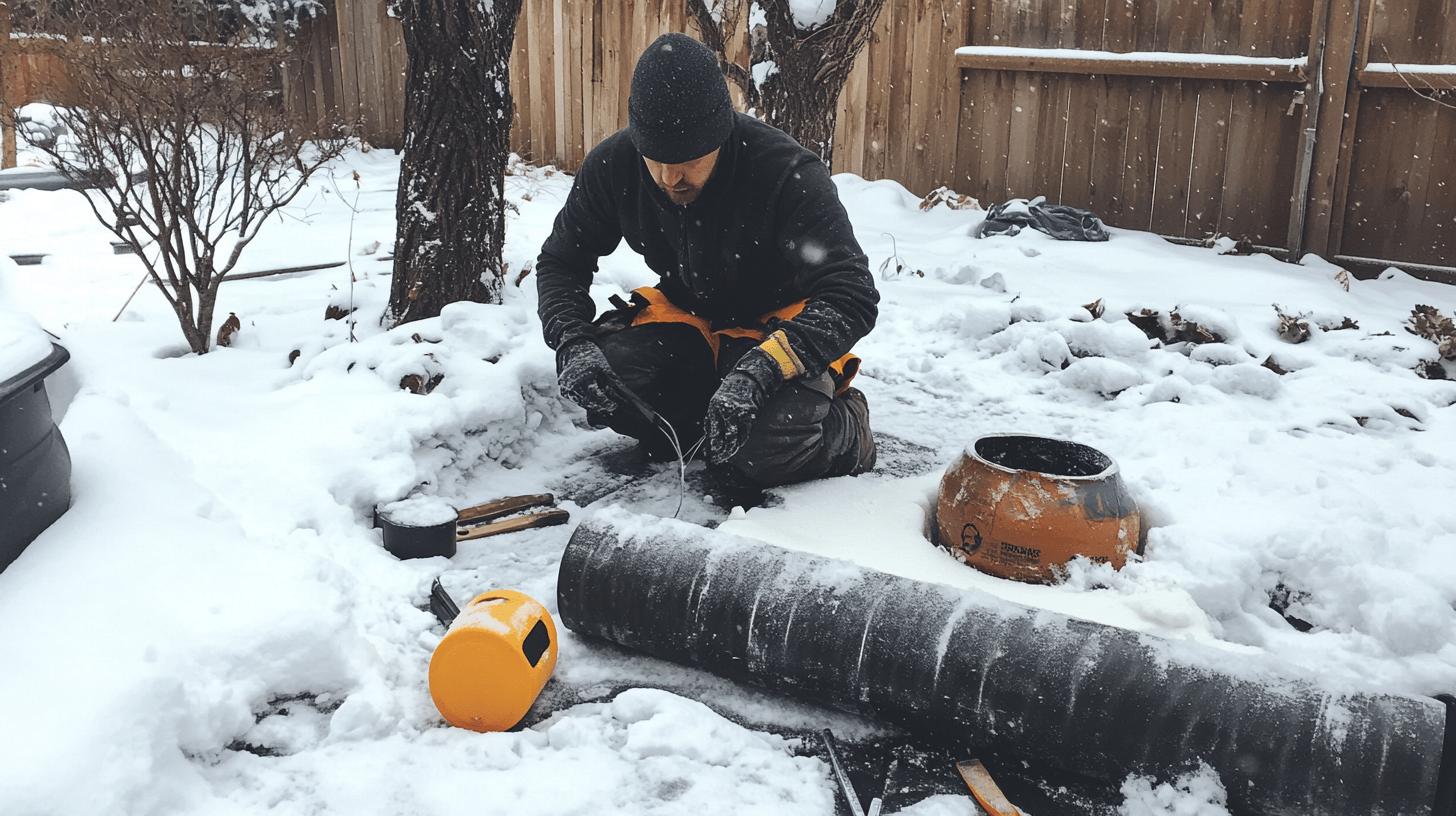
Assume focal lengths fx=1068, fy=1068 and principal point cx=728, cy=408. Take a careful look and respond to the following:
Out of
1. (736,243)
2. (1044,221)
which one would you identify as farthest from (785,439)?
(1044,221)

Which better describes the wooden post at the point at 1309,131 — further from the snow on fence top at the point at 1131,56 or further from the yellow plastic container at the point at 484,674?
the yellow plastic container at the point at 484,674

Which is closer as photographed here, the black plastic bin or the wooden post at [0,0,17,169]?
the black plastic bin

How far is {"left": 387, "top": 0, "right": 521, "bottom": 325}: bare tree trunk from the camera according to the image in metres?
4.05

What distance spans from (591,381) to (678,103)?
2.65 feet

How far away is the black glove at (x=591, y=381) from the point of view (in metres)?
3.04

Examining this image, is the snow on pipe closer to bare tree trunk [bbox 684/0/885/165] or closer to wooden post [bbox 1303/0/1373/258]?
bare tree trunk [bbox 684/0/885/165]

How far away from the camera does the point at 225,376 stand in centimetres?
379

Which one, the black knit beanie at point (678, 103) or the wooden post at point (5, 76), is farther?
the wooden post at point (5, 76)

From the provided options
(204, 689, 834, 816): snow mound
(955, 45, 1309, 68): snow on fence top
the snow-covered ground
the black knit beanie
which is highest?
(955, 45, 1309, 68): snow on fence top

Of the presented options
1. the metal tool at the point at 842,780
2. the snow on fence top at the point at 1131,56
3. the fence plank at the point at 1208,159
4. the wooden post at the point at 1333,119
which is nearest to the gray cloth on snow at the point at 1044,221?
the fence plank at the point at 1208,159

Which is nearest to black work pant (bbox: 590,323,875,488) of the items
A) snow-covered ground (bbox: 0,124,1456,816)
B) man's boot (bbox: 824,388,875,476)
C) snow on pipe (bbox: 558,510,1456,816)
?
man's boot (bbox: 824,388,875,476)

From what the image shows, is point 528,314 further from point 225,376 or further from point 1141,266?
point 1141,266

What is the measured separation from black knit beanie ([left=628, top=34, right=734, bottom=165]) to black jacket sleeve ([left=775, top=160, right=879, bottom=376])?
307 millimetres

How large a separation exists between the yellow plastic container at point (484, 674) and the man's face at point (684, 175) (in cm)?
137
